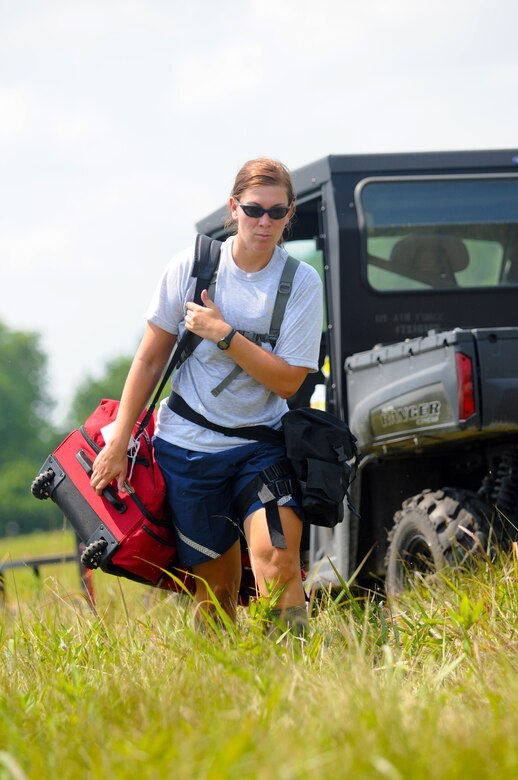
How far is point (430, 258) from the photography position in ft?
23.3

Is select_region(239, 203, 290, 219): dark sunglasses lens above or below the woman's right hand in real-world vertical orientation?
above

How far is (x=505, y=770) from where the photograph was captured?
98.6 inches

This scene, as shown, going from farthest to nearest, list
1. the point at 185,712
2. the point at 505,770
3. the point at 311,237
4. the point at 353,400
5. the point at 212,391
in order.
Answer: the point at 311,237 → the point at 353,400 → the point at 212,391 → the point at 185,712 → the point at 505,770

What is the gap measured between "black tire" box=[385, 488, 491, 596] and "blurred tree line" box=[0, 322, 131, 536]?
2736 inches

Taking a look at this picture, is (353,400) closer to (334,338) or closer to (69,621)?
(334,338)

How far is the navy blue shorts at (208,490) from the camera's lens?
4.57 m

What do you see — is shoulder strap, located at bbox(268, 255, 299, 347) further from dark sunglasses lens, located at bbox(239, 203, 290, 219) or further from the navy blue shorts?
the navy blue shorts

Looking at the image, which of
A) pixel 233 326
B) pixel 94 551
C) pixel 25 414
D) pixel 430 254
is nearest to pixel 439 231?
pixel 430 254

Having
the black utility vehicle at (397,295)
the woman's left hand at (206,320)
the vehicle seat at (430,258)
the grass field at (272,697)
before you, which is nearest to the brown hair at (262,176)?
the woman's left hand at (206,320)

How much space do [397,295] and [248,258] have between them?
250cm

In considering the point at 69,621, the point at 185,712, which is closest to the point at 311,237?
the point at 69,621

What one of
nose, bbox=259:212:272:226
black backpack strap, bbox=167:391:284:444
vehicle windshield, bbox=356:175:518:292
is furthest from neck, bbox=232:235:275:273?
vehicle windshield, bbox=356:175:518:292

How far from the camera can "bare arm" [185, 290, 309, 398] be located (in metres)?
4.36

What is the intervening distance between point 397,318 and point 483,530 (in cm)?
159
